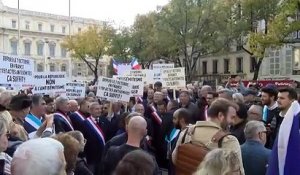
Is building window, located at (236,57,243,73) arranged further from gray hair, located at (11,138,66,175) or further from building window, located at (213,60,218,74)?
gray hair, located at (11,138,66,175)

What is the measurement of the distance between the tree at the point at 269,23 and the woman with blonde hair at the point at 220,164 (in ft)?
76.3

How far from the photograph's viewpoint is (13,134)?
521cm

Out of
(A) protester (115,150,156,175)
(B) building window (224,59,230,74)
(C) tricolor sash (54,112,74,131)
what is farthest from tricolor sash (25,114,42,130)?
(B) building window (224,59,230,74)

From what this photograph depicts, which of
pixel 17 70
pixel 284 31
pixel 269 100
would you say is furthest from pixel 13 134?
pixel 284 31

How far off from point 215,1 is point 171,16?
3.58 meters

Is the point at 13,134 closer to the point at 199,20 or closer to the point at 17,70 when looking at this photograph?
the point at 17,70

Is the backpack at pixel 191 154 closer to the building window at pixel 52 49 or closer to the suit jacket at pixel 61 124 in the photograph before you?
the suit jacket at pixel 61 124

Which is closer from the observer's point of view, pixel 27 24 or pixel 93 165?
pixel 93 165

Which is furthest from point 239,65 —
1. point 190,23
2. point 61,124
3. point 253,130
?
point 253,130

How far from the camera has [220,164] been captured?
140 inches

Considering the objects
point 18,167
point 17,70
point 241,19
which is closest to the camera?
point 18,167

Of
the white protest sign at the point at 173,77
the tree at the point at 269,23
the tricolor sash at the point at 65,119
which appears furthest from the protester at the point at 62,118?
the tree at the point at 269,23

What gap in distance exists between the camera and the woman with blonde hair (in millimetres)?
3545

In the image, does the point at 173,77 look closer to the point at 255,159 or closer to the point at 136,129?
the point at 136,129
